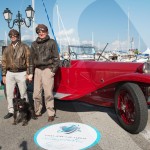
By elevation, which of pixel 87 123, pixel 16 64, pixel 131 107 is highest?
pixel 16 64

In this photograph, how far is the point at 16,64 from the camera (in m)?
4.22

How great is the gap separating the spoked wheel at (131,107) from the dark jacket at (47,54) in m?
1.24

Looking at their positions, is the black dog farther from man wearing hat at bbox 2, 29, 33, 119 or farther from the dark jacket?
the dark jacket

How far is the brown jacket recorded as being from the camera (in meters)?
4.21

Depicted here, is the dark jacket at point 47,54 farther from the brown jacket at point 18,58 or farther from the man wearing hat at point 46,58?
the brown jacket at point 18,58

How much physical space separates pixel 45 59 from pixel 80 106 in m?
1.64

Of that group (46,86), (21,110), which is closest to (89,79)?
(46,86)

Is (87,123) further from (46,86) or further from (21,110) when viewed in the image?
(21,110)

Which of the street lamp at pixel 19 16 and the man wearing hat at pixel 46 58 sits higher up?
the street lamp at pixel 19 16

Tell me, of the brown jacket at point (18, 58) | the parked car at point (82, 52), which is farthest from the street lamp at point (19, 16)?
the brown jacket at point (18, 58)

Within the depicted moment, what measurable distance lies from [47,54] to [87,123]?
4.59 feet

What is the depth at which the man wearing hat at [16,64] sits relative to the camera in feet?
13.8

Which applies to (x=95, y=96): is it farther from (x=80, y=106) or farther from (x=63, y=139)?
(x=63, y=139)

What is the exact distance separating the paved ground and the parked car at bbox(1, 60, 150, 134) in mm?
192
